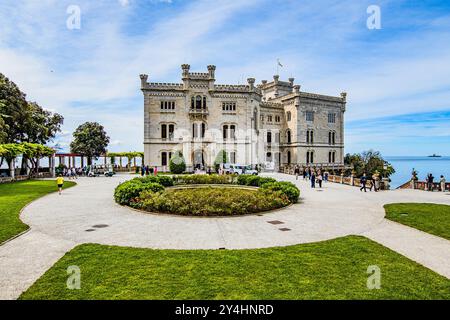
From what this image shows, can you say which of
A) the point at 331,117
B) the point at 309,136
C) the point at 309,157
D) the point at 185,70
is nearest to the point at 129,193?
the point at 185,70

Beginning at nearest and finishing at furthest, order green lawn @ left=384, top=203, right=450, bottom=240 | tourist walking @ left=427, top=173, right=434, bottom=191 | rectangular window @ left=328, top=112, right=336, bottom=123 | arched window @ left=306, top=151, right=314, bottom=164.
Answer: green lawn @ left=384, top=203, right=450, bottom=240 < tourist walking @ left=427, top=173, right=434, bottom=191 < arched window @ left=306, top=151, right=314, bottom=164 < rectangular window @ left=328, top=112, right=336, bottom=123

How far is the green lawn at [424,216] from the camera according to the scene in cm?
1162

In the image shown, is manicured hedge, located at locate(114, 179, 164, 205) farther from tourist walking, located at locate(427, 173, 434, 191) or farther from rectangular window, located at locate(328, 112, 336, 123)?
rectangular window, located at locate(328, 112, 336, 123)

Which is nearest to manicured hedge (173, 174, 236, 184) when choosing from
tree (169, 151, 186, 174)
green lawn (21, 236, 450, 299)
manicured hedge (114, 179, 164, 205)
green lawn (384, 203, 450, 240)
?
manicured hedge (114, 179, 164, 205)

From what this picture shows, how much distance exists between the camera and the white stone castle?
46.2 m

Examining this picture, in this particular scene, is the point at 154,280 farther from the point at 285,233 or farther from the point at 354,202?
the point at 354,202

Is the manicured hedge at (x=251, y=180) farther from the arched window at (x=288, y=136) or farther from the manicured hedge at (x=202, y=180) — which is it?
the arched window at (x=288, y=136)

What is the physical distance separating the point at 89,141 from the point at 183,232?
51045 millimetres

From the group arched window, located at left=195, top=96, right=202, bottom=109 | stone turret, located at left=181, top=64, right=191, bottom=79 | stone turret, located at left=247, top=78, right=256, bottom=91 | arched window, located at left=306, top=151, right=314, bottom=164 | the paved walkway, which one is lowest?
the paved walkway

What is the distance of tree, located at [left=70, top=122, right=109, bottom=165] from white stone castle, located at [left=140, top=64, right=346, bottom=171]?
53.1 feet

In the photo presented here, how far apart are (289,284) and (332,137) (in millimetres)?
55988

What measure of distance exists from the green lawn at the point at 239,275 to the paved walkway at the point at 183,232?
66 centimetres

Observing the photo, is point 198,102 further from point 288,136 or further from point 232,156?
point 288,136

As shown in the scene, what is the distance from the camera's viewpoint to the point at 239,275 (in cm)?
685
